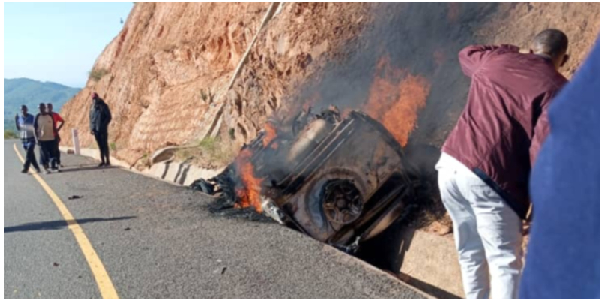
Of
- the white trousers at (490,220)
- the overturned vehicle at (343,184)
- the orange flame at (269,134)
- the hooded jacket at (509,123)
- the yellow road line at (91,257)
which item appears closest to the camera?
the hooded jacket at (509,123)

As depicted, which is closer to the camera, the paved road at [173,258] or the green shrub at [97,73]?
the paved road at [173,258]

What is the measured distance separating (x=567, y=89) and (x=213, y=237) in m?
6.17

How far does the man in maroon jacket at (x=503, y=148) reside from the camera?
3467 millimetres

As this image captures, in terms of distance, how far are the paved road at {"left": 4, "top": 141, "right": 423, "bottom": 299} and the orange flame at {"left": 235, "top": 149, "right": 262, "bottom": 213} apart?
44 centimetres

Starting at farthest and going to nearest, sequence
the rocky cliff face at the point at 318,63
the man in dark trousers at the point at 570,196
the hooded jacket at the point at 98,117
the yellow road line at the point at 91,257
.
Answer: the hooded jacket at the point at 98,117 → the rocky cliff face at the point at 318,63 → the yellow road line at the point at 91,257 → the man in dark trousers at the point at 570,196

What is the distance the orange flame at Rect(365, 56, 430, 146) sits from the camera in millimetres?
9430

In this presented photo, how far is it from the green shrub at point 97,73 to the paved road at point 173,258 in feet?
95.6

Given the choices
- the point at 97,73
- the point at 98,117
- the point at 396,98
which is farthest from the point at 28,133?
the point at 97,73

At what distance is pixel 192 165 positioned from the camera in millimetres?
13914

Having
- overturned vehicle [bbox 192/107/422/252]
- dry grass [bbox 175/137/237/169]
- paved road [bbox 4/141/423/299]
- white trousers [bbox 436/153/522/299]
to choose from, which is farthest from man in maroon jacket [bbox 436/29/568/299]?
dry grass [bbox 175/137/237/169]

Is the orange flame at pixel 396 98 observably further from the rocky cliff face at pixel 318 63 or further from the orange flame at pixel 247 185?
the orange flame at pixel 247 185

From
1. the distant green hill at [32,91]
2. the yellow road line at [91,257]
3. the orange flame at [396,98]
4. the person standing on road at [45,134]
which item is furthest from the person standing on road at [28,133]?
the distant green hill at [32,91]

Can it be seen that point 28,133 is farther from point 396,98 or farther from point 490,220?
point 490,220

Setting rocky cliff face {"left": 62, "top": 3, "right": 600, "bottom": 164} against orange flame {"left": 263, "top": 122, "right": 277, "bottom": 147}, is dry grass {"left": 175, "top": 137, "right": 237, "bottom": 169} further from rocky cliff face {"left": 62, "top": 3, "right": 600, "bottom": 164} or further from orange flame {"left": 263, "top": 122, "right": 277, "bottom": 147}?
orange flame {"left": 263, "top": 122, "right": 277, "bottom": 147}
